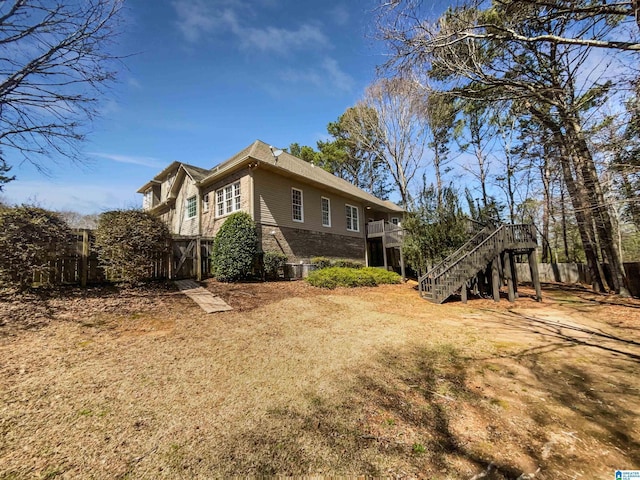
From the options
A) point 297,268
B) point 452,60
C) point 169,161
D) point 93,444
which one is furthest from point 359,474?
point 169,161

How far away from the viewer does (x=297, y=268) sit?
12797 mm

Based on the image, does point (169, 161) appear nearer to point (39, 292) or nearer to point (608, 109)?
point (39, 292)

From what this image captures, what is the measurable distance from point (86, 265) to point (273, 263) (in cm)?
630

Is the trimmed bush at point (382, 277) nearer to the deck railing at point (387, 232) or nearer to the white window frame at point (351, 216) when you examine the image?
the deck railing at point (387, 232)

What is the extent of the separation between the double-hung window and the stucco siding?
123 centimetres

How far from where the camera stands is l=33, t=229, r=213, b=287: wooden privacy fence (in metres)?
6.80

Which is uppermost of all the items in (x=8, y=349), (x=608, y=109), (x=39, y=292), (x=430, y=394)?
(x=608, y=109)

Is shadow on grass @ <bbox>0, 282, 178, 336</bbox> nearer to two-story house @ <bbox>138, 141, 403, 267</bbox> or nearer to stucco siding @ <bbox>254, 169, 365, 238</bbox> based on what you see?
two-story house @ <bbox>138, 141, 403, 267</bbox>

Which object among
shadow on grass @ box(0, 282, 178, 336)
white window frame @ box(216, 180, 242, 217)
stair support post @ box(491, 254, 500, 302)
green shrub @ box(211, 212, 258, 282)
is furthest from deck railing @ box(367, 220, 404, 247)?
shadow on grass @ box(0, 282, 178, 336)

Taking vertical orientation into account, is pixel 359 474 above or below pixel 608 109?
below

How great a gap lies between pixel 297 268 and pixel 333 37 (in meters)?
9.60

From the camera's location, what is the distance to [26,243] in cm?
609

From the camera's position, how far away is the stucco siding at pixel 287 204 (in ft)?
42.0

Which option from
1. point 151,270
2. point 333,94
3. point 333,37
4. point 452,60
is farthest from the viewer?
point 333,94
